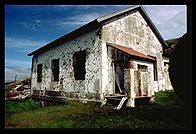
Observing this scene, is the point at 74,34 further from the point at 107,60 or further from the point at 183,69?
the point at 183,69

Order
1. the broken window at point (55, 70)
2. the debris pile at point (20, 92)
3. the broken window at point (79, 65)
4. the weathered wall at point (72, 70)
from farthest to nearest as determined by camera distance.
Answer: the debris pile at point (20, 92), the broken window at point (55, 70), the broken window at point (79, 65), the weathered wall at point (72, 70)

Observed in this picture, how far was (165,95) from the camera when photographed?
46.5 ft

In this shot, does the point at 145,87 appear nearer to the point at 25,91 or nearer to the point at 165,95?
the point at 165,95

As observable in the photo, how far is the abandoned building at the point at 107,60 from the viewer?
1108 cm

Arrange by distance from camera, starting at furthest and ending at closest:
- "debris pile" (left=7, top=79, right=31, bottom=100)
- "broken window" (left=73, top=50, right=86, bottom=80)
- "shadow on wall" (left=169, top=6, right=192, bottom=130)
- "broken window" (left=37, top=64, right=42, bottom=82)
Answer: "broken window" (left=37, top=64, right=42, bottom=82) < "debris pile" (left=7, top=79, right=31, bottom=100) < "broken window" (left=73, top=50, right=86, bottom=80) < "shadow on wall" (left=169, top=6, right=192, bottom=130)

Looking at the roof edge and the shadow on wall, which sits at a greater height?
the roof edge

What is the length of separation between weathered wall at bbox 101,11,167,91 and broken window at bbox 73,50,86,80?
1794mm

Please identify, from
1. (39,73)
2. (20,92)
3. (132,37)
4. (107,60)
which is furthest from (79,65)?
(20,92)

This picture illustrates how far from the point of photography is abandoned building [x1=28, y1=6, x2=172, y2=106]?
11.1 metres

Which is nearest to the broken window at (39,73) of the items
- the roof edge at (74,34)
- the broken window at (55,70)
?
the roof edge at (74,34)

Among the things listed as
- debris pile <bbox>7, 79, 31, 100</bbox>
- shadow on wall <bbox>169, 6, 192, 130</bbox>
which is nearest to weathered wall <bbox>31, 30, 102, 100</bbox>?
debris pile <bbox>7, 79, 31, 100</bbox>

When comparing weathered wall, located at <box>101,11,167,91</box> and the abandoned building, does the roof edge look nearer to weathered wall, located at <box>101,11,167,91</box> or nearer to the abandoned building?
the abandoned building

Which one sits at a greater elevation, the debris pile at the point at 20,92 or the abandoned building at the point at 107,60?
the abandoned building at the point at 107,60

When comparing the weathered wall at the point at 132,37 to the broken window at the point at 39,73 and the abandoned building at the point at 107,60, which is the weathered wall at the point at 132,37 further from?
the broken window at the point at 39,73
